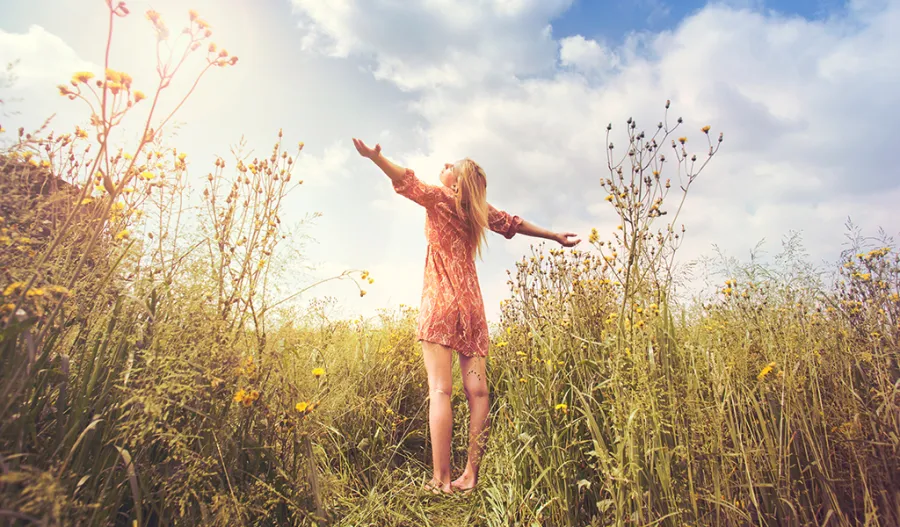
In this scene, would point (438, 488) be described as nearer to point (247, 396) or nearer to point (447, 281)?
point (447, 281)

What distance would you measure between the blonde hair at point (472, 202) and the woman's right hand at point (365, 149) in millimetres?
707

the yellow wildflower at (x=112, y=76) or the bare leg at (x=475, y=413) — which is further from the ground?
the yellow wildflower at (x=112, y=76)

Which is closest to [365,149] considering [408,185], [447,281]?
[408,185]

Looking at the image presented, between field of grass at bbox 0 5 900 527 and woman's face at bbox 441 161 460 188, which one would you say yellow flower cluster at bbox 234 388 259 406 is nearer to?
field of grass at bbox 0 5 900 527

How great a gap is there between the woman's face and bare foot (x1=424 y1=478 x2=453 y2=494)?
2238 millimetres

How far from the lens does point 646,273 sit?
2.31 m

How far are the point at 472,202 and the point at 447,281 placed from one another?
0.68m

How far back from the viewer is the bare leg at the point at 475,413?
131 inches

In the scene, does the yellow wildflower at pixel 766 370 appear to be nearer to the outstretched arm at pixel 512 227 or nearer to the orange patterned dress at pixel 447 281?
Answer: the orange patterned dress at pixel 447 281

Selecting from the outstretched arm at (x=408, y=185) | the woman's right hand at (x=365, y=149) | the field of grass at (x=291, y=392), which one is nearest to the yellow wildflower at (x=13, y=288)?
the field of grass at (x=291, y=392)

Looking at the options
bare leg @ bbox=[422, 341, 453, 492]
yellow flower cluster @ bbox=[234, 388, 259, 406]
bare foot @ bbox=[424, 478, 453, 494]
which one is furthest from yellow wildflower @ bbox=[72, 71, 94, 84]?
bare foot @ bbox=[424, 478, 453, 494]

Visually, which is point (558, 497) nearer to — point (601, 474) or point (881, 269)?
point (601, 474)

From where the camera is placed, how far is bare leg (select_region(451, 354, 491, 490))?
3.32 meters

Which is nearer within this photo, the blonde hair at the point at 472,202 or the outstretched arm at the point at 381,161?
the outstretched arm at the point at 381,161
